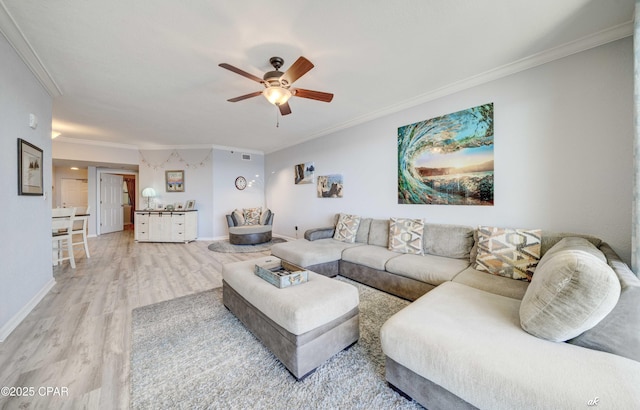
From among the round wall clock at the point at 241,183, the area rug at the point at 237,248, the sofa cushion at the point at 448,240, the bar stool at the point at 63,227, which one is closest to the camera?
the sofa cushion at the point at 448,240

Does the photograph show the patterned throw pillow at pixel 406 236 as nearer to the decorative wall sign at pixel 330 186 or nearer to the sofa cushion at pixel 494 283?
the sofa cushion at pixel 494 283

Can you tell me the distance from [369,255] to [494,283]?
4.24ft

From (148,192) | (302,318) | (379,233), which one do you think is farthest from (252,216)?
(302,318)

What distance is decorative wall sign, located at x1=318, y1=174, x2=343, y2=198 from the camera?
4.55m

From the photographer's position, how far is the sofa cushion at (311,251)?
3035mm

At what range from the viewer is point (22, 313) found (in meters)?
2.14

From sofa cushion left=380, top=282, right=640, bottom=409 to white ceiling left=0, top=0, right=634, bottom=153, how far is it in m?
2.20

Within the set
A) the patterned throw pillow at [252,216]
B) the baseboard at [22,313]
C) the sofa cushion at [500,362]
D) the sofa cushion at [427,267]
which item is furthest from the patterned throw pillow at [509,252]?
the patterned throw pillow at [252,216]

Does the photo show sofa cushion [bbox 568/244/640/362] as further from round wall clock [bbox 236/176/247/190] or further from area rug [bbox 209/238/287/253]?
round wall clock [bbox 236/176/247/190]

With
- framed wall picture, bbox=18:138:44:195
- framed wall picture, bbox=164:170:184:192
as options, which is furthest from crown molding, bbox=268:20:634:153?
framed wall picture, bbox=164:170:184:192

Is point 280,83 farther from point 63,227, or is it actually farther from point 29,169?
point 63,227

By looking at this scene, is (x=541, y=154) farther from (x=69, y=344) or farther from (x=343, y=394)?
(x=69, y=344)

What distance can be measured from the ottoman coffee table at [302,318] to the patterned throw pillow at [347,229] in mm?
1818

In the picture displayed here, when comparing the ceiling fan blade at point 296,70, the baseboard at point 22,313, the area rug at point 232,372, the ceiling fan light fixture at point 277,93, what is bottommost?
the area rug at point 232,372
